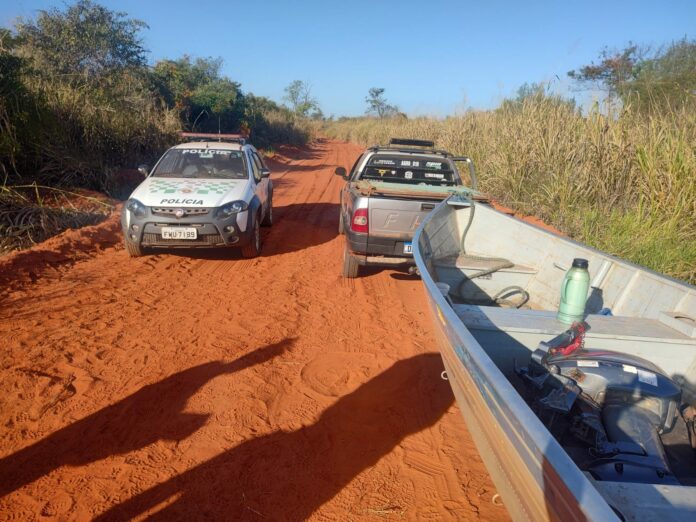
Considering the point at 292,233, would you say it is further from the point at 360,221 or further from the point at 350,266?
the point at 360,221

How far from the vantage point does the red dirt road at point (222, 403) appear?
101 inches

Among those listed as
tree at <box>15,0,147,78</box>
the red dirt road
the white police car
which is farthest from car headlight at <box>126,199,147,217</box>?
tree at <box>15,0,147,78</box>

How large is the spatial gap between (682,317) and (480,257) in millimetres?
2359

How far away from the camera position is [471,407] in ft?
8.00

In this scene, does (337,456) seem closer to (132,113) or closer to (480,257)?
(480,257)

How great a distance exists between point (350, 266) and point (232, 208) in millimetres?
1871

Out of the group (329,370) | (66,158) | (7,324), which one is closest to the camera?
(329,370)

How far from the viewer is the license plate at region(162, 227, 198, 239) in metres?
6.16

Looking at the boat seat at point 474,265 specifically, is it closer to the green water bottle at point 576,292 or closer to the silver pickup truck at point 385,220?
the silver pickup truck at point 385,220

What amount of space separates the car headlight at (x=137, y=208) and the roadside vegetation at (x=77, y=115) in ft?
6.95

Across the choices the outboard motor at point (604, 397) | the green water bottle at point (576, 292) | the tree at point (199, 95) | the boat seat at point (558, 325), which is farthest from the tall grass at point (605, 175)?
the tree at point (199, 95)

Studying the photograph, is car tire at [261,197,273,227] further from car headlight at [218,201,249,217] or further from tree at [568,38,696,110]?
tree at [568,38,696,110]

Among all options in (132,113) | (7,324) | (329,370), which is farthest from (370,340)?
(132,113)

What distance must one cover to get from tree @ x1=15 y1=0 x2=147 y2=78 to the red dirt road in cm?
1388
